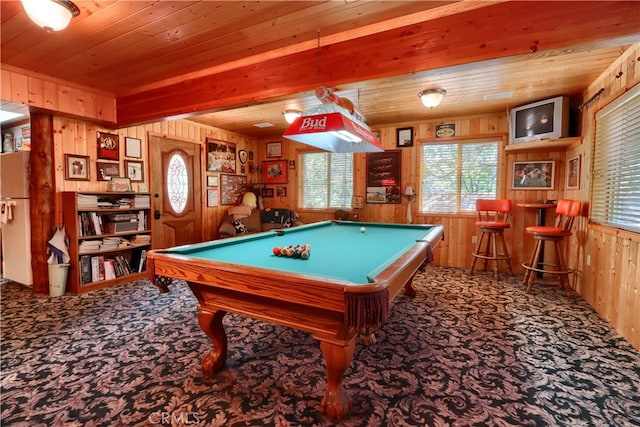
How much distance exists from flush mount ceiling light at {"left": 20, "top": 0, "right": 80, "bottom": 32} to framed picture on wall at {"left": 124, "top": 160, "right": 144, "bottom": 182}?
2.56 m

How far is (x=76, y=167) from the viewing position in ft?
12.3

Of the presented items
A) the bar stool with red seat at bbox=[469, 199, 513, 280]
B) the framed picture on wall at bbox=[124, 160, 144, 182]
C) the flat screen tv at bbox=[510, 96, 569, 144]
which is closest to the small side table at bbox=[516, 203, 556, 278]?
the bar stool with red seat at bbox=[469, 199, 513, 280]

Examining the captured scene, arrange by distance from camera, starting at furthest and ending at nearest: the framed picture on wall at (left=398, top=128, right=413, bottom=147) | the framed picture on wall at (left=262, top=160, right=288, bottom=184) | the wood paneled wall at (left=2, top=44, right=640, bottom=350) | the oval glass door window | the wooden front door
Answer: the framed picture on wall at (left=262, top=160, right=288, bottom=184) → the framed picture on wall at (left=398, top=128, right=413, bottom=147) → the oval glass door window → the wooden front door → the wood paneled wall at (left=2, top=44, right=640, bottom=350)

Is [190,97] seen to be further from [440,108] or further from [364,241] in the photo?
[440,108]

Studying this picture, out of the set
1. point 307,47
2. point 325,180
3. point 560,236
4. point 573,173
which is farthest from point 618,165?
point 325,180

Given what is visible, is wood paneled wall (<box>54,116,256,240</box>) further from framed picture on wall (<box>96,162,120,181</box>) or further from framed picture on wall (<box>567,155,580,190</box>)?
framed picture on wall (<box>567,155,580,190</box>)

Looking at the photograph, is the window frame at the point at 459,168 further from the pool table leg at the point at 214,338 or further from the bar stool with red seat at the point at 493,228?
the pool table leg at the point at 214,338

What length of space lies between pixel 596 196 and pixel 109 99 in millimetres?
5758

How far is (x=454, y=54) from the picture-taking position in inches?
80.9

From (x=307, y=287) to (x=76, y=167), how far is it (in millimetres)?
3906

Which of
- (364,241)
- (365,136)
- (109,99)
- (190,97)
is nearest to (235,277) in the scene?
(364,241)

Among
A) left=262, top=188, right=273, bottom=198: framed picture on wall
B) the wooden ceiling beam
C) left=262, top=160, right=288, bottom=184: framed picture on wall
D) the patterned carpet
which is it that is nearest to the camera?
Result: the patterned carpet

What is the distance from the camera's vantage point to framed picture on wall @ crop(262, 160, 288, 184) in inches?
241

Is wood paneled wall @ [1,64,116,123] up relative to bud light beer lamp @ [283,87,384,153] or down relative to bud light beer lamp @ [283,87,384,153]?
up
